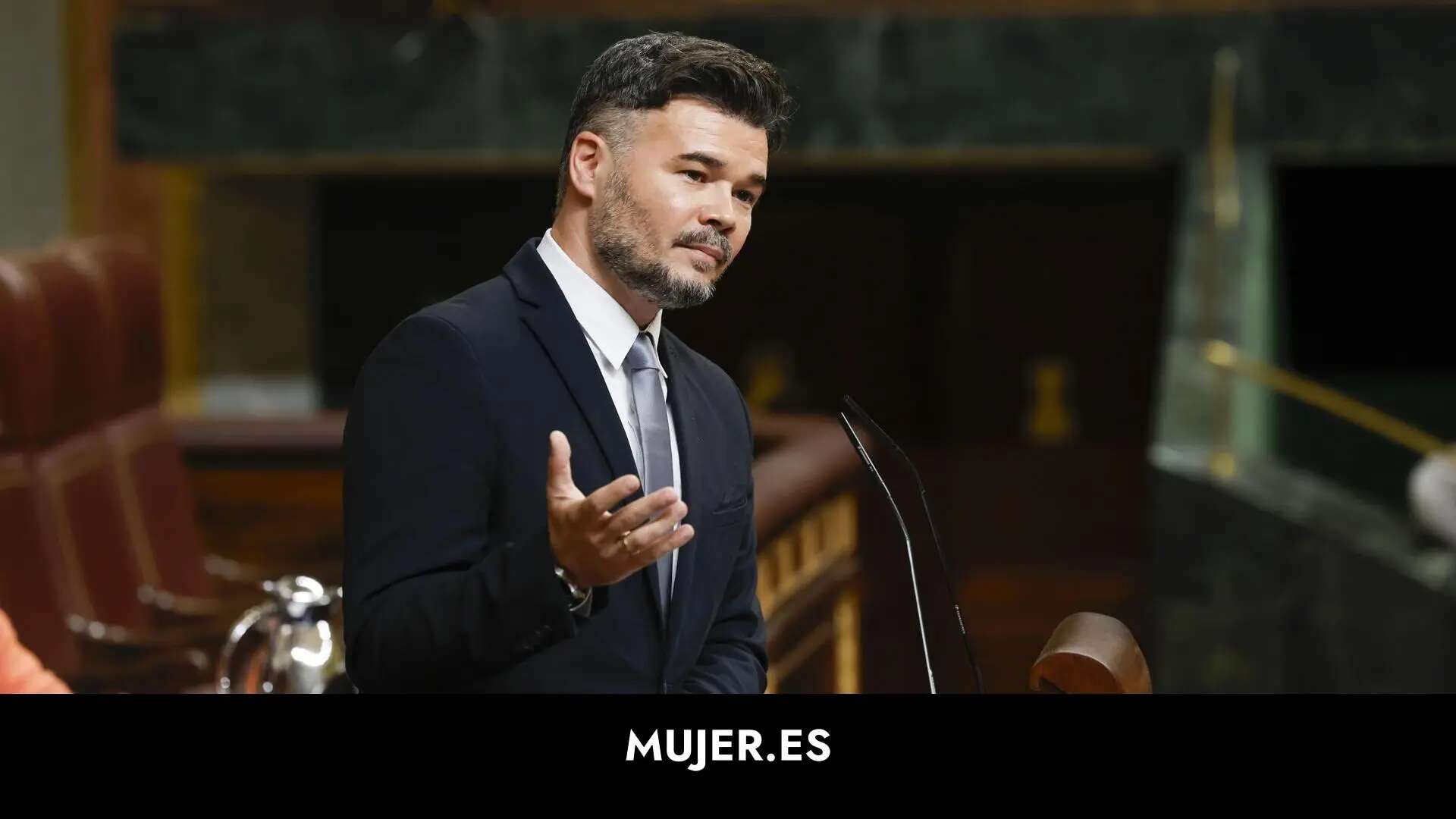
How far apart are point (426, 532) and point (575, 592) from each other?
88 millimetres

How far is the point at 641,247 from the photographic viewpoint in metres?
0.93

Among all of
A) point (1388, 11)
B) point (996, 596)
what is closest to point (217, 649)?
point (996, 596)

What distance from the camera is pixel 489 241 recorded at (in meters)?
5.08

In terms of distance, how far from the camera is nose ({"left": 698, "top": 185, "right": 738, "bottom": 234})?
36.3 inches

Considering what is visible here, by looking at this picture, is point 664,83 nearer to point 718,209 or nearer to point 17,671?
point 718,209


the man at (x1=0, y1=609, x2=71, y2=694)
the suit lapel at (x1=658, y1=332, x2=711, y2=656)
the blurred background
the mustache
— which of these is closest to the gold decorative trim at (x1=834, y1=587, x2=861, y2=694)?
the blurred background

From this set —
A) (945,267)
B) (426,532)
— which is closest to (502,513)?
(426,532)

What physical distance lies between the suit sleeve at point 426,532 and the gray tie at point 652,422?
0.25ft

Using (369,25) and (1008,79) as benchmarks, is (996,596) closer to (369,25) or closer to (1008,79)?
(1008,79)
